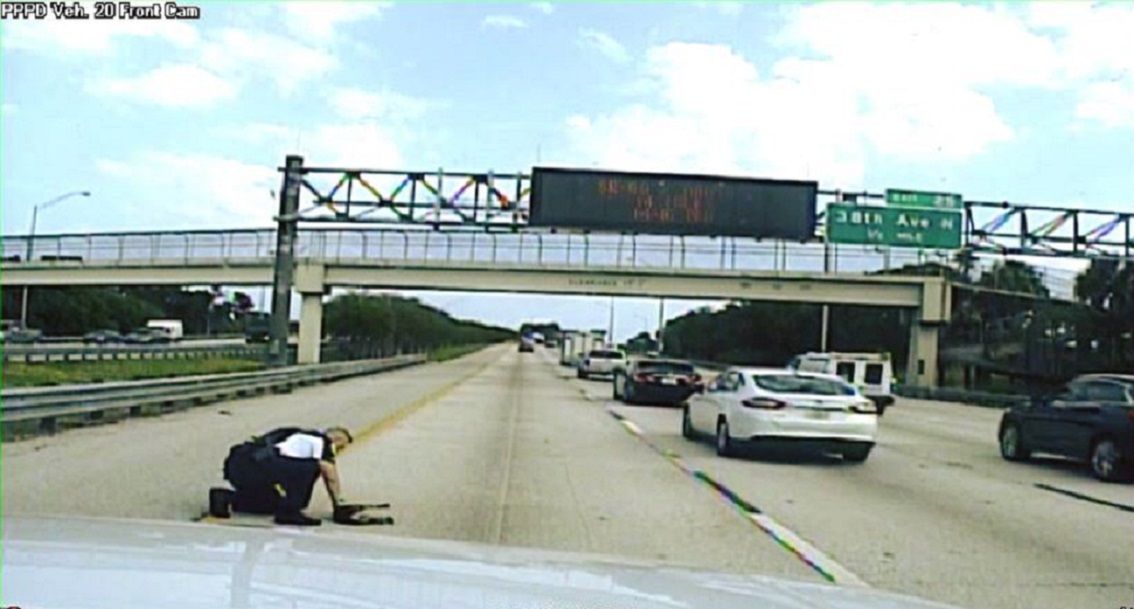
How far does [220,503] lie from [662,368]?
25.6 m

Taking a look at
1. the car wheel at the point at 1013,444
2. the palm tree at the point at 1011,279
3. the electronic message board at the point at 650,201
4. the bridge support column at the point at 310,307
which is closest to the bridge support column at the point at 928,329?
the palm tree at the point at 1011,279

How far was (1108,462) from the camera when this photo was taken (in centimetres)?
1780

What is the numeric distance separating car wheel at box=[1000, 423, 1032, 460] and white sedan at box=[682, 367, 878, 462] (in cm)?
284

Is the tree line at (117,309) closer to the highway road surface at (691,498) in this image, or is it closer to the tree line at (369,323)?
the tree line at (369,323)

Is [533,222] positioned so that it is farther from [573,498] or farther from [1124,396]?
[573,498]

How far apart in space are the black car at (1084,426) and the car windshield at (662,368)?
1557 cm

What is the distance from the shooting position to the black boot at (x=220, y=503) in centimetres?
1138

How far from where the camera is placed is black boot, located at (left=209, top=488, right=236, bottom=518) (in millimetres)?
11375

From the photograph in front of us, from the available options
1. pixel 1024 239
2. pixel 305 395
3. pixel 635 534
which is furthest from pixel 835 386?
pixel 1024 239

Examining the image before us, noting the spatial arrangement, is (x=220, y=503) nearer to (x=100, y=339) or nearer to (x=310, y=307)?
(x=310, y=307)

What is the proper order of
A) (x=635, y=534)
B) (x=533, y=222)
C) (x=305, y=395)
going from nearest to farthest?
(x=635, y=534) < (x=305, y=395) < (x=533, y=222)

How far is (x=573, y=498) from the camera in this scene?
45.5 feet

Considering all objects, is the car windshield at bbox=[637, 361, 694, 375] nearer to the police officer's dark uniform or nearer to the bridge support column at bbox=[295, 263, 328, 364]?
the police officer's dark uniform

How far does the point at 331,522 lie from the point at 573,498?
10.6ft
